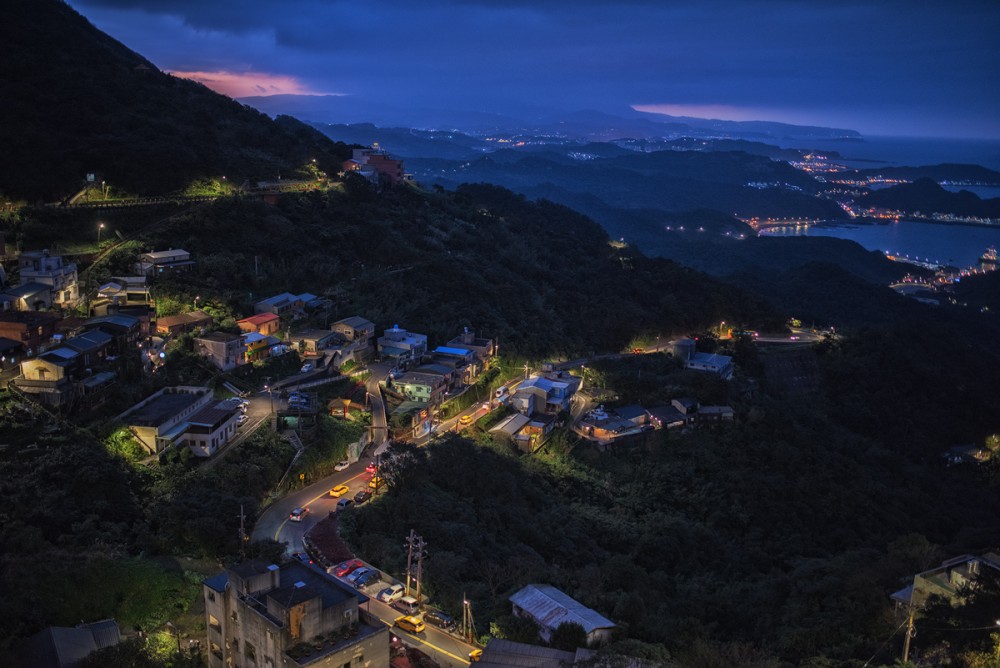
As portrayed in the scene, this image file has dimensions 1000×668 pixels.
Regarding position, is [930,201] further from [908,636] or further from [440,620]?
[440,620]

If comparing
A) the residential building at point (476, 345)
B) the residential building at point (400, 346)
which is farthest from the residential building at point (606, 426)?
the residential building at point (400, 346)

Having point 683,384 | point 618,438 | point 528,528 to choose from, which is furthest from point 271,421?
point 683,384

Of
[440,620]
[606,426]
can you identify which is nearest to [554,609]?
[440,620]

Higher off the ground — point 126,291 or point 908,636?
point 126,291

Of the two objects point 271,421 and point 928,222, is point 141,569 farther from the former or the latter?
point 928,222

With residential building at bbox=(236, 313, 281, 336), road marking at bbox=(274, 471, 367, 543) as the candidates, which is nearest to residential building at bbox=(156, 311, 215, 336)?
residential building at bbox=(236, 313, 281, 336)

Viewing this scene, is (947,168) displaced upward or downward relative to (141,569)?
upward

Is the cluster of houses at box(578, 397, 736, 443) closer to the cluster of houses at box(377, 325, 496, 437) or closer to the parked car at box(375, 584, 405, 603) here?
the cluster of houses at box(377, 325, 496, 437)
